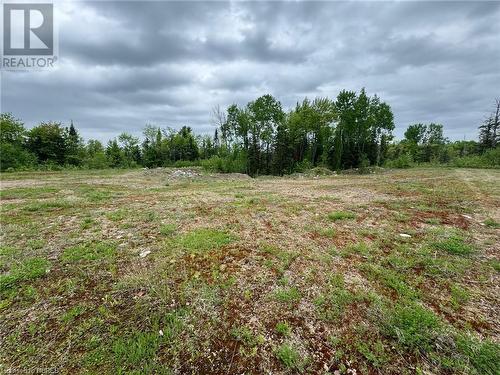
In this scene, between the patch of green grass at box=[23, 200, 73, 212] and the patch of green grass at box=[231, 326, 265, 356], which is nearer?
the patch of green grass at box=[231, 326, 265, 356]

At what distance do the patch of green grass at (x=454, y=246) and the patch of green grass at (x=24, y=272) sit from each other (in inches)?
230

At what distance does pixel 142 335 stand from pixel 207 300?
71 cm

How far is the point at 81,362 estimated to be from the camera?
1.92 m

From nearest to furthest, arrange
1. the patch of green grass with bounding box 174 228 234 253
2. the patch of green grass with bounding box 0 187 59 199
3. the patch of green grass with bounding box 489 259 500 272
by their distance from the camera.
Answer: the patch of green grass with bounding box 489 259 500 272
the patch of green grass with bounding box 174 228 234 253
the patch of green grass with bounding box 0 187 59 199

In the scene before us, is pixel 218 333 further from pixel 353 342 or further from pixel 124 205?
pixel 124 205

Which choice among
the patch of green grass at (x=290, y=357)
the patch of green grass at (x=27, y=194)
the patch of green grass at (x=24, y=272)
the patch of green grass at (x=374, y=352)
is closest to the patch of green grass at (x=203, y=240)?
the patch of green grass at (x=24, y=272)

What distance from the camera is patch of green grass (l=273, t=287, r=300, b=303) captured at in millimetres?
2661

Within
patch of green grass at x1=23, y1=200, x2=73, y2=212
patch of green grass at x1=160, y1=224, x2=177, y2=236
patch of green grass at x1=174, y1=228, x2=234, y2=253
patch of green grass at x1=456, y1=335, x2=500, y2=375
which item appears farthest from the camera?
patch of green grass at x1=23, y1=200, x2=73, y2=212

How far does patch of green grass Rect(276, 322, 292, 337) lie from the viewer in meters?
2.24

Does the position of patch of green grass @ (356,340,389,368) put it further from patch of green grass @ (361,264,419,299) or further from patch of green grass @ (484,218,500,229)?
patch of green grass @ (484,218,500,229)

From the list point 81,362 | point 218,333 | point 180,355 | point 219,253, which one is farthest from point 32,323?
point 219,253

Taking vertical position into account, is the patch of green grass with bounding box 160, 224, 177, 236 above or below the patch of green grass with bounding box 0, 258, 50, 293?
above

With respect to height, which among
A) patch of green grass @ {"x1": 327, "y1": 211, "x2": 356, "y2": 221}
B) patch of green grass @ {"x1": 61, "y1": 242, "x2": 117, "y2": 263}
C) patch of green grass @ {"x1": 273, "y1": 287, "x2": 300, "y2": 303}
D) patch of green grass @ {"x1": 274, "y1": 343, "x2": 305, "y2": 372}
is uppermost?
patch of green grass @ {"x1": 327, "y1": 211, "x2": 356, "y2": 221}

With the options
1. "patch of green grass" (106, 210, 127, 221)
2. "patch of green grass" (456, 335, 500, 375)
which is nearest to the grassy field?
"patch of green grass" (456, 335, 500, 375)
